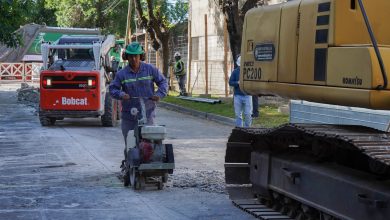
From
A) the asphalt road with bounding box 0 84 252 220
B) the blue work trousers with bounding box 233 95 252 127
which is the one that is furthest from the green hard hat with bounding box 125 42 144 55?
the blue work trousers with bounding box 233 95 252 127

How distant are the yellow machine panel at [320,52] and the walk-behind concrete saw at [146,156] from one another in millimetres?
2102

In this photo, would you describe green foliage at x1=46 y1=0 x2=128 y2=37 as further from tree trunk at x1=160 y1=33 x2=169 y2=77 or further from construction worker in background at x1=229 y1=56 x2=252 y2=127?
construction worker in background at x1=229 y1=56 x2=252 y2=127

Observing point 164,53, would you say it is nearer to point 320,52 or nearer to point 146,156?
point 146,156

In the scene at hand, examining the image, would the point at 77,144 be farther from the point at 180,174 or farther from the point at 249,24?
the point at 249,24

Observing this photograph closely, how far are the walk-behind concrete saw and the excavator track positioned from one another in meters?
1.38

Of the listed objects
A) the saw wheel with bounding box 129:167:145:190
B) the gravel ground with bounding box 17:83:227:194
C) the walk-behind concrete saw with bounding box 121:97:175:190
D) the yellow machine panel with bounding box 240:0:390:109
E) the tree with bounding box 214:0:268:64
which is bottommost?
the gravel ground with bounding box 17:83:227:194

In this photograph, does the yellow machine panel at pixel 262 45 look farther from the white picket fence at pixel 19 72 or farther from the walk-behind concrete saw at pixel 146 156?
the white picket fence at pixel 19 72

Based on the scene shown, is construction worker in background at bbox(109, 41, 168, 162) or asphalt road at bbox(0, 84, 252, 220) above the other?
construction worker in background at bbox(109, 41, 168, 162)

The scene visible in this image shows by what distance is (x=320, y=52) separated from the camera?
573 centimetres

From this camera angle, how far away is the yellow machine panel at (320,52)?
5.09 meters

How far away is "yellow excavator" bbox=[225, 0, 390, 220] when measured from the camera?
513 centimetres

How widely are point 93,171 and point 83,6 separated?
43944 millimetres

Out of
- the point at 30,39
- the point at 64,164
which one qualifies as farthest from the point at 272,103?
the point at 30,39

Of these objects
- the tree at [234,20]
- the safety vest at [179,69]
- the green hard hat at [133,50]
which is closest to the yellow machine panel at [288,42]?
the green hard hat at [133,50]
